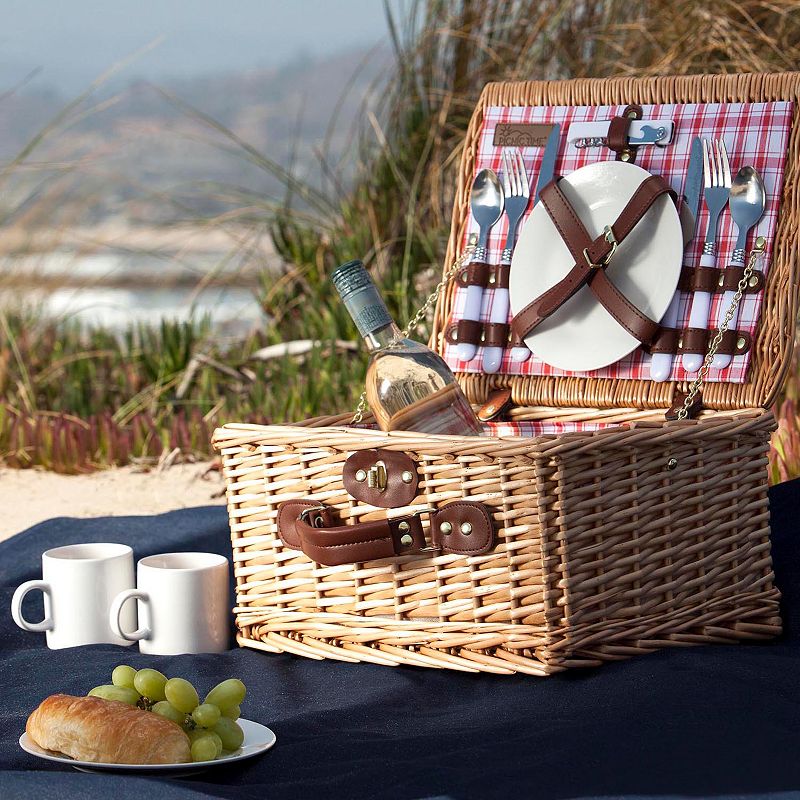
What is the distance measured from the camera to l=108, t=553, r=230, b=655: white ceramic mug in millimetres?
1417

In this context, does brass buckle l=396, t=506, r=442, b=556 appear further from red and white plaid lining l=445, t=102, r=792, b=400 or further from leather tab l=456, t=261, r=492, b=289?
leather tab l=456, t=261, r=492, b=289

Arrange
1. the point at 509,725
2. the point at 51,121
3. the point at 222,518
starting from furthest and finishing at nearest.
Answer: the point at 51,121
the point at 222,518
the point at 509,725

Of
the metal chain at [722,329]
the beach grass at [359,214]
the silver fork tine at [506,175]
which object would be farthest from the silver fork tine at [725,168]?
the beach grass at [359,214]

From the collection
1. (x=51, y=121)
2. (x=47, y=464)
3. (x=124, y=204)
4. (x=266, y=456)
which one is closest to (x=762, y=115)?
(x=266, y=456)

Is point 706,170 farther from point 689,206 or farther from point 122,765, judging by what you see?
point 122,765

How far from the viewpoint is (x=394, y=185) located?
3.93 m

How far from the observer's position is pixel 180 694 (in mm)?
1024

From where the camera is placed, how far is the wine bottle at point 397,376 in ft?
4.73

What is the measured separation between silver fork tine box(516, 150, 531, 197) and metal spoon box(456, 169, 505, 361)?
4 cm

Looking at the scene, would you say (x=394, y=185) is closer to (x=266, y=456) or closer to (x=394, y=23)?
(x=394, y=23)

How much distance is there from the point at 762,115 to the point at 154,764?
143 cm

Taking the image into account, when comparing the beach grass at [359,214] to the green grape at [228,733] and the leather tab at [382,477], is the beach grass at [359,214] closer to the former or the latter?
the leather tab at [382,477]

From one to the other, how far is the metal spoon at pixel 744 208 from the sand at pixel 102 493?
4.44ft

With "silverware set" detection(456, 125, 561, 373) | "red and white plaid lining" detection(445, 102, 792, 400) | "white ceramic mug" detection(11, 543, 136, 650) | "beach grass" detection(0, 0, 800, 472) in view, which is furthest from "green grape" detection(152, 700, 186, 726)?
"beach grass" detection(0, 0, 800, 472)
